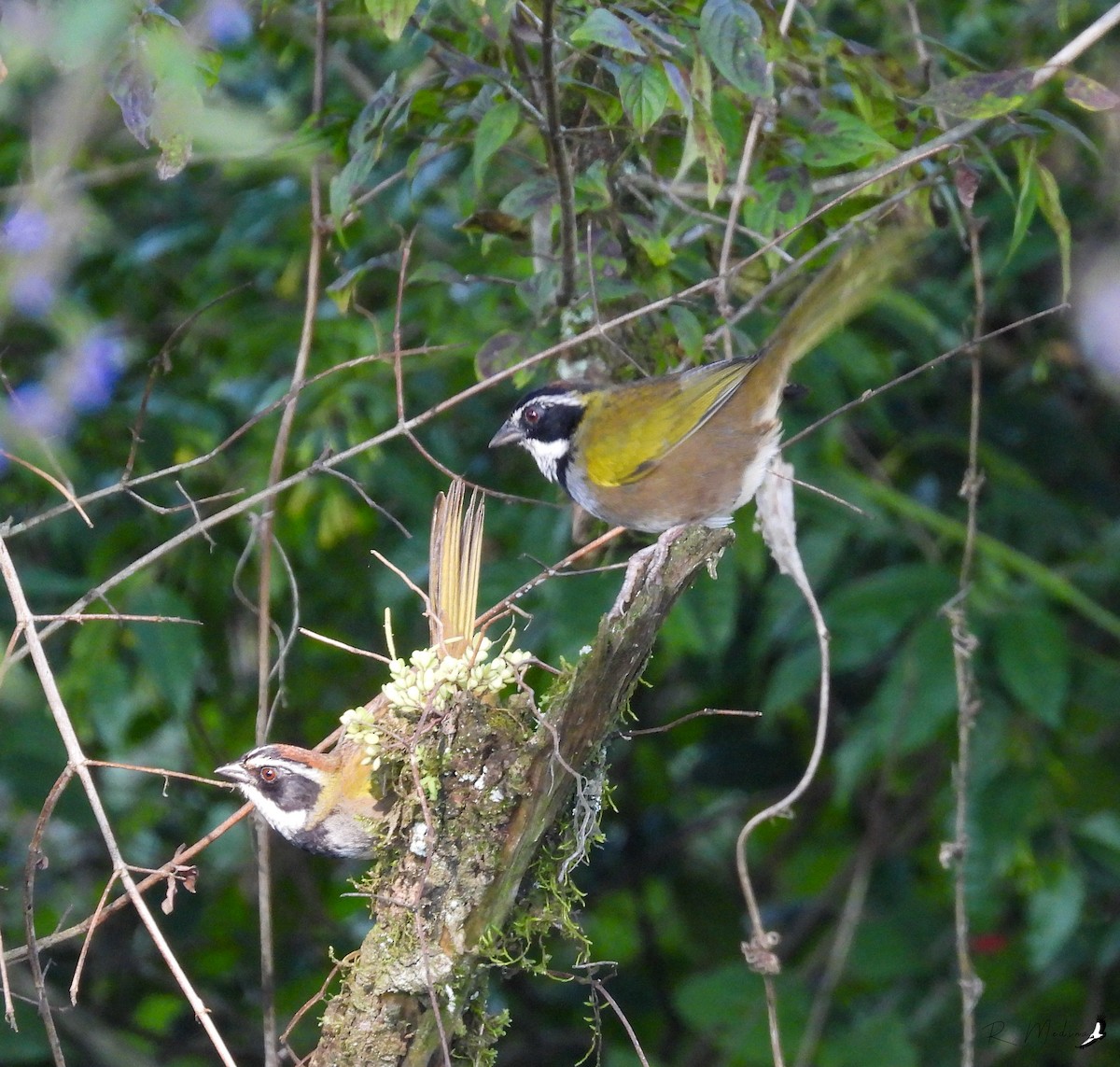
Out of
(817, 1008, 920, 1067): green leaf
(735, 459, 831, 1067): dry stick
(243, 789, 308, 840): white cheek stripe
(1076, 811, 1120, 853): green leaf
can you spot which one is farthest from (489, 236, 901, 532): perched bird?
(817, 1008, 920, 1067): green leaf

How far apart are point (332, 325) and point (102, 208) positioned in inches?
58.1

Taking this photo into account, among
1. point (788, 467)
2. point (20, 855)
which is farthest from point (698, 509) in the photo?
point (20, 855)

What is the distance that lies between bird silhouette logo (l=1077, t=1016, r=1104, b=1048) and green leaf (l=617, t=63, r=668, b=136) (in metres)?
4.17

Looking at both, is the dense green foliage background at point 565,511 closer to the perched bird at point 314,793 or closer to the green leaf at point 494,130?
the green leaf at point 494,130

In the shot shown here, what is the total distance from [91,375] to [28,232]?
3.58ft

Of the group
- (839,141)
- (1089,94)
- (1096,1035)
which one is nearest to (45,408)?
(839,141)

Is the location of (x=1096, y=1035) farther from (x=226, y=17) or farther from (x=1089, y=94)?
(x=226, y=17)

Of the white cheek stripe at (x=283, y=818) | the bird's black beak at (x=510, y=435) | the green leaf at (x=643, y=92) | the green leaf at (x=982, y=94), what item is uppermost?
the green leaf at (x=643, y=92)

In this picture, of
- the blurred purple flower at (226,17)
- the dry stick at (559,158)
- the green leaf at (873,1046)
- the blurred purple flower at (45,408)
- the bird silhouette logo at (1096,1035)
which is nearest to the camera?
the dry stick at (559,158)

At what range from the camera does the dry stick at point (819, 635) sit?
285 centimetres

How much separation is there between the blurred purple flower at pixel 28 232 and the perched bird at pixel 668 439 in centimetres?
132

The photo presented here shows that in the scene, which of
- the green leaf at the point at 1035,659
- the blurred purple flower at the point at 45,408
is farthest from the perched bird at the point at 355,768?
the green leaf at the point at 1035,659

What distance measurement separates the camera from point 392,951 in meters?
2.37

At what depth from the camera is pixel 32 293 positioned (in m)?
3.79
